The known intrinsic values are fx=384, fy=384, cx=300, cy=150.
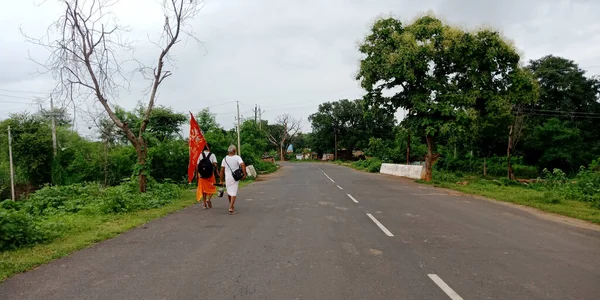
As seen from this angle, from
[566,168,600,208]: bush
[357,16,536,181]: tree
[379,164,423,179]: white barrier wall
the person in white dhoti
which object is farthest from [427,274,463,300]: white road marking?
[379,164,423,179]: white barrier wall

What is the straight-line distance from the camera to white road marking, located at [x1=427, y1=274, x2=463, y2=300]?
4.26 meters

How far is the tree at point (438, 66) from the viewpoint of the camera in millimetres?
21609

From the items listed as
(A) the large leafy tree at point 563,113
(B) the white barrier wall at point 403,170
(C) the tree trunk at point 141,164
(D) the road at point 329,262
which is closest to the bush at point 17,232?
(D) the road at point 329,262

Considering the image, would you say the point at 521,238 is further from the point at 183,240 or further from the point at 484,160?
the point at 484,160

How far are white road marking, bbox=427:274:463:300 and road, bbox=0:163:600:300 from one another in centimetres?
1

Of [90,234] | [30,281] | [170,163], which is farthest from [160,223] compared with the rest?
[170,163]

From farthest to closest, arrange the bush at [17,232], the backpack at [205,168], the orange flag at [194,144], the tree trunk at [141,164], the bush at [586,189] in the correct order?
1. the bush at [586,189]
2. the tree trunk at [141,164]
3. the orange flag at [194,144]
4. the backpack at [205,168]
5. the bush at [17,232]

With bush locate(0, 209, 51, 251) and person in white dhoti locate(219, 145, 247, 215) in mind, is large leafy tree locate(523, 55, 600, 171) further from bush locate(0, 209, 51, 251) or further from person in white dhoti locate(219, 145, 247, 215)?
bush locate(0, 209, 51, 251)

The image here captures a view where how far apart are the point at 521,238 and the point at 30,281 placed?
322 inches

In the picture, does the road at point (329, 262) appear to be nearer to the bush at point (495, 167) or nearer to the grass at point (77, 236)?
the grass at point (77, 236)

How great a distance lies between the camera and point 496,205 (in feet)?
42.7

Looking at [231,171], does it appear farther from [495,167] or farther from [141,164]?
[495,167]

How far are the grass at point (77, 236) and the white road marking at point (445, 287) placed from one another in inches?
215

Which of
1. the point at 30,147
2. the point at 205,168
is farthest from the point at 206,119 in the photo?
the point at 205,168
